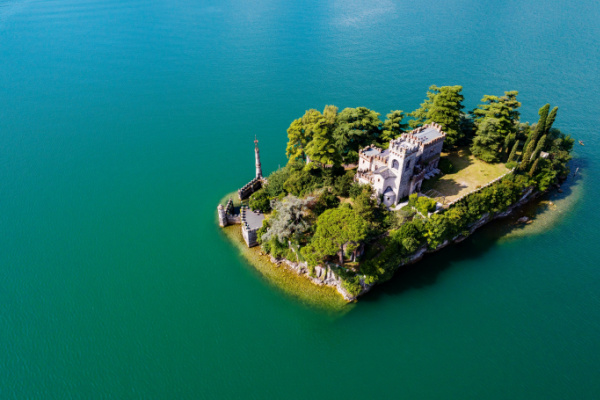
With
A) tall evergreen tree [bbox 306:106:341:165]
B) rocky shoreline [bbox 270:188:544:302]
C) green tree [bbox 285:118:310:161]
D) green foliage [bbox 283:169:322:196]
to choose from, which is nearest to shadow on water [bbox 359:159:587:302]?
rocky shoreline [bbox 270:188:544:302]

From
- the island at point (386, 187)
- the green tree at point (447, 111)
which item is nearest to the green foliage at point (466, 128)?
the island at point (386, 187)

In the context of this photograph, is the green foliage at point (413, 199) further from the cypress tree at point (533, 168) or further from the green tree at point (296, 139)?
the cypress tree at point (533, 168)

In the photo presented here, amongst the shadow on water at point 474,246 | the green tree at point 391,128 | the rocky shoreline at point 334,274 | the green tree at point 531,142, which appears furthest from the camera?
the green tree at point 391,128

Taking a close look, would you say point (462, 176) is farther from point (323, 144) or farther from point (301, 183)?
point (301, 183)

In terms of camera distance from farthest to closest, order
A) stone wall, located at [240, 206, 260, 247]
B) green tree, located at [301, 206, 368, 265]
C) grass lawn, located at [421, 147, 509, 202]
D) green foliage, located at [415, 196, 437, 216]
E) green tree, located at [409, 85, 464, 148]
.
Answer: green tree, located at [409, 85, 464, 148] < grass lawn, located at [421, 147, 509, 202] < stone wall, located at [240, 206, 260, 247] < green foliage, located at [415, 196, 437, 216] < green tree, located at [301, 206, 368, 265]

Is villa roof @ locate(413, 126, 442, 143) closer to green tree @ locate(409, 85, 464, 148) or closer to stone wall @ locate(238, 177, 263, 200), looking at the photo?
green tree @ locate(409, 85, 464, 148)

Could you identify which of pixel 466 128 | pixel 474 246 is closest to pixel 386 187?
pixel 474 246
